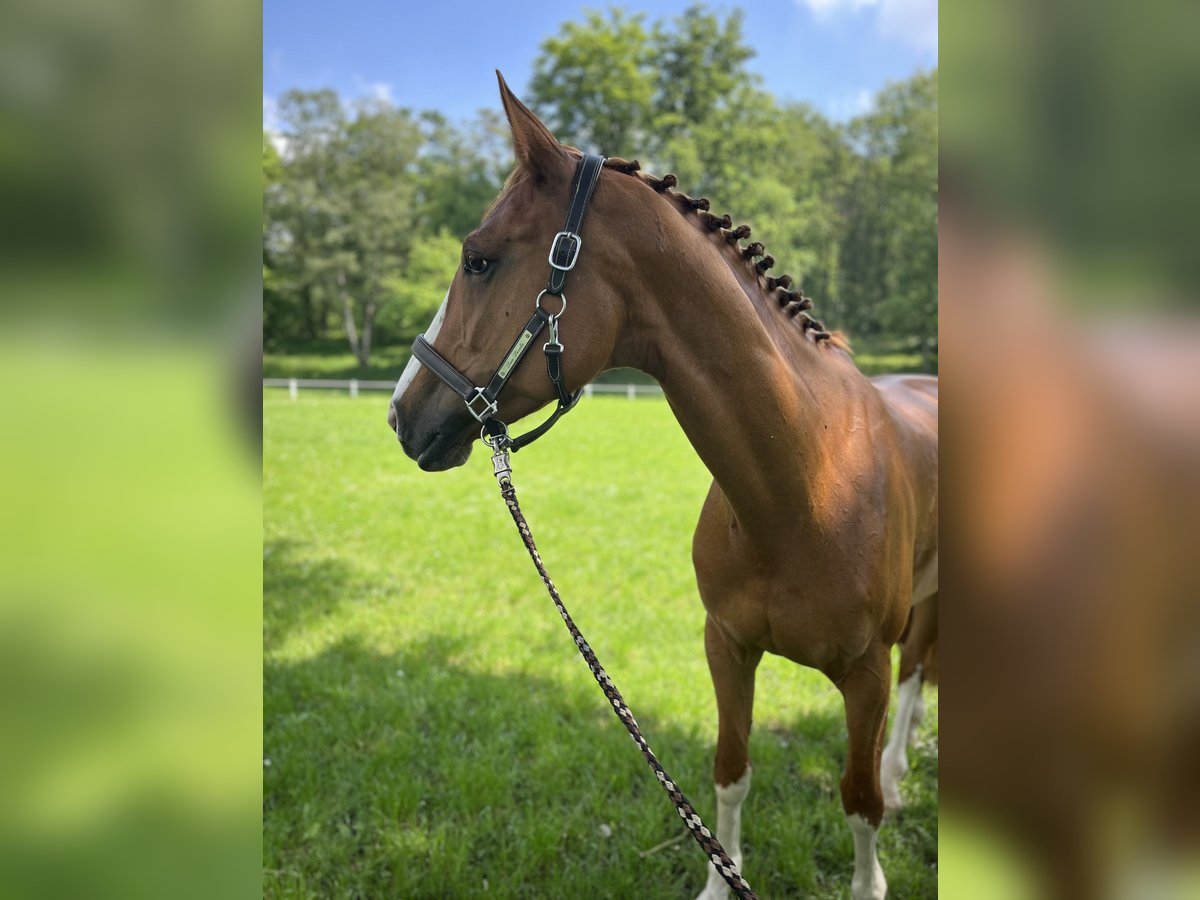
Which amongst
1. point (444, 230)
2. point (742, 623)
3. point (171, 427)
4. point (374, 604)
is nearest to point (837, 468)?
point (742, 623)

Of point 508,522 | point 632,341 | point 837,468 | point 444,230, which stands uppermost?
point 444,230

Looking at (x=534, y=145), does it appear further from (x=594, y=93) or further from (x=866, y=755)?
(x=594, y=93)

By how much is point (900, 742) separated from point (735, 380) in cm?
269

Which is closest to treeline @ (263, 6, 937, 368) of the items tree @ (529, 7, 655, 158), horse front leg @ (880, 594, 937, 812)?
tree @ (529, 7, 655, 158)

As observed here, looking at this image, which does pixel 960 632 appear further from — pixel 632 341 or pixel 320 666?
pixel 320 666

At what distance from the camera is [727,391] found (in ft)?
6.61

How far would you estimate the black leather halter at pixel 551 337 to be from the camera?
6.15 ft

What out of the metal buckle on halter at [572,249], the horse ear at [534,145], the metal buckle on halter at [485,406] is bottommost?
the metal buckle on halter at [485,406]

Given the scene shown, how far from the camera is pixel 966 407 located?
2.22ft

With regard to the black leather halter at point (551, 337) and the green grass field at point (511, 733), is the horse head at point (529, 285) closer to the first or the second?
the black leather halter at point (551, 337)

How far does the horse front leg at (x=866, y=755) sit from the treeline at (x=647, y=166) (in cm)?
2824

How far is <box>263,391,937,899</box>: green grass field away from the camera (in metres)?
3.08

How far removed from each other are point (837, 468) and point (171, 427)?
74.4 inches

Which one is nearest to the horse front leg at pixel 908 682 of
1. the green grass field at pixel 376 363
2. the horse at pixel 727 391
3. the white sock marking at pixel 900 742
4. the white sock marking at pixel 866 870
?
the white sock marking at pixel 900 742
